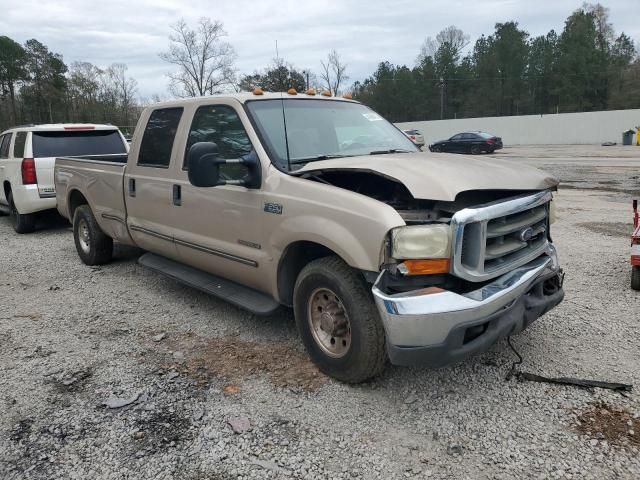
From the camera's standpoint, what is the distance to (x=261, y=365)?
3.75 m

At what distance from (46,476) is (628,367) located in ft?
12.0

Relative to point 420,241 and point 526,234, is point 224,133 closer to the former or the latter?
point 420,241

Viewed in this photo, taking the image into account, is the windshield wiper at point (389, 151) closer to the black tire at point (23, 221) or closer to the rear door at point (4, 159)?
the black tire at point (23, 221)

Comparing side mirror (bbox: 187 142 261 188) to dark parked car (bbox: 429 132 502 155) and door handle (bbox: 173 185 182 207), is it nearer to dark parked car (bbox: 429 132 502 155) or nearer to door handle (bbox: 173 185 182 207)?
door handle (bbox: 173 185 182 207)

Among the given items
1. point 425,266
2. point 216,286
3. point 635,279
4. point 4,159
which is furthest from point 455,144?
point 425,266

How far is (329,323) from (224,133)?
185cm

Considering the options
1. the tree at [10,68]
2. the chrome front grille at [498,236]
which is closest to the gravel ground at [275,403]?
the chrome front grille at [498,236]

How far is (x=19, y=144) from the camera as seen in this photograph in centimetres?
873

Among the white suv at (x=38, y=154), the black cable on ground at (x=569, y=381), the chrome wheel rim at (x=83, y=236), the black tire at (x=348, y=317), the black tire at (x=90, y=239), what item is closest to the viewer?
the black tire at (x=348, y=317)

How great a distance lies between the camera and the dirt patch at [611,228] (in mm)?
7469

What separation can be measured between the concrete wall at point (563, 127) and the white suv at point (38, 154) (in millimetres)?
40419

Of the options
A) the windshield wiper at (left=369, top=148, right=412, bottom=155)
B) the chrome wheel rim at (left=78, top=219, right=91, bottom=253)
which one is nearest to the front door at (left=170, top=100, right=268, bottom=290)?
the windshield wiper at (left=369, top=148, right=412, bottom=155)

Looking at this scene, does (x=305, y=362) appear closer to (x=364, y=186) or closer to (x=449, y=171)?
(x=364, y=186)

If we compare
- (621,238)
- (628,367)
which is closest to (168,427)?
(628,367)
